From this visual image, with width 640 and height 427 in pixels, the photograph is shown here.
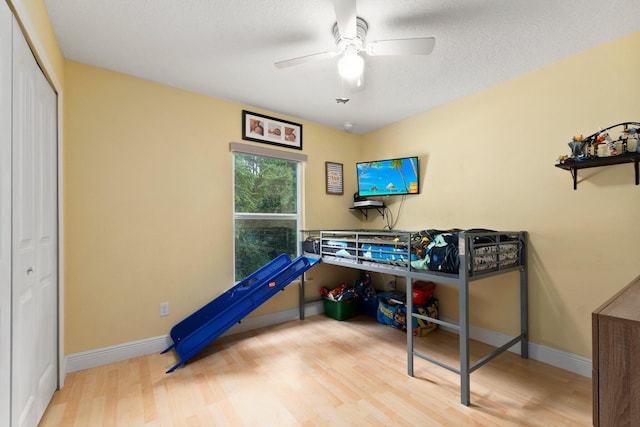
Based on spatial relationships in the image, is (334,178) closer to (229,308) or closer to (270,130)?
(270,130)

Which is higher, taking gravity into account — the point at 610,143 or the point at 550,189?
the point at 610,143

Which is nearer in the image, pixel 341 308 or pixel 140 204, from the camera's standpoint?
pixel 140 204

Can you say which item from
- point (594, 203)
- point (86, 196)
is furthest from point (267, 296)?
point (594, 203)

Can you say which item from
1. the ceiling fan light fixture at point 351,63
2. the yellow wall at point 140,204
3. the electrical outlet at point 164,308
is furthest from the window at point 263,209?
the ceiling fan light fixture at point 351,63

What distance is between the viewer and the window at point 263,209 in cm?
304

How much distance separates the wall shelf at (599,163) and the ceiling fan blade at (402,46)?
51.8 inches

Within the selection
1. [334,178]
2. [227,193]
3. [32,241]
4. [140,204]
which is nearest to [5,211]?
[32,241]

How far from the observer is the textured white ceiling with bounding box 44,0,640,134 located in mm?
1648

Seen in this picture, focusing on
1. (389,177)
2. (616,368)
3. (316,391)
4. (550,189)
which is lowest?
(316,391)

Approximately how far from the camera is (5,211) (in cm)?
117

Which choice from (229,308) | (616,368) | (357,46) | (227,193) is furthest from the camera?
(227,193)

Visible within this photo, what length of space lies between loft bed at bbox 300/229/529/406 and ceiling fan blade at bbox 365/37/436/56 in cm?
116

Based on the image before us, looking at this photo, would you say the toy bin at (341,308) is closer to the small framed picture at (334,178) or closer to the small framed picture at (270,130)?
the small framed picture at (334,178)

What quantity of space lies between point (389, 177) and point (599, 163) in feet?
5.95
